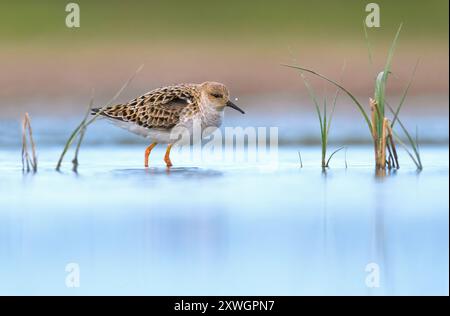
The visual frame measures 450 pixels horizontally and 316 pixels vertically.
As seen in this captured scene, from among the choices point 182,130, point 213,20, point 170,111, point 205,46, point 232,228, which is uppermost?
point 213,20

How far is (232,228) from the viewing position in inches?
292

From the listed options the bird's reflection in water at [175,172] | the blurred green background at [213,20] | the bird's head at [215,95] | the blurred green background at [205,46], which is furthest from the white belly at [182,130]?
the blurred green background at [213,20]

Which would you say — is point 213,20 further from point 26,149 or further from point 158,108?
point 26,149

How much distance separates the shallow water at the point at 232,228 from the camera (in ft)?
20.3

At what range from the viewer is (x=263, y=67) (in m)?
19.7

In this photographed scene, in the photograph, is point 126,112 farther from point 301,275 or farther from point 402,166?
point 301,275

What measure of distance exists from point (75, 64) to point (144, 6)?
3847 mm

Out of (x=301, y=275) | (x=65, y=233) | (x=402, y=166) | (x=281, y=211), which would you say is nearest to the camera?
(x=301, y=275)

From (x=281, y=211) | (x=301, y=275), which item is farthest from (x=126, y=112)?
(x=301, y=275)

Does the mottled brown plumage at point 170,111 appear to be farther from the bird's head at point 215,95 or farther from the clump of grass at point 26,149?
the clump of grass at point 26,149

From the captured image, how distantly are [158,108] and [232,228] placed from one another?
4.17m

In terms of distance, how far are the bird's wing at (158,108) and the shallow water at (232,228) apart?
2.81ft

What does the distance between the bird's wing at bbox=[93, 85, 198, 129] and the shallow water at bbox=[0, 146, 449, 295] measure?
2.81 ft

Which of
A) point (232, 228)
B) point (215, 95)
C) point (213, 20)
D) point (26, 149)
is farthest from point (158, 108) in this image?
point (213, 20)
